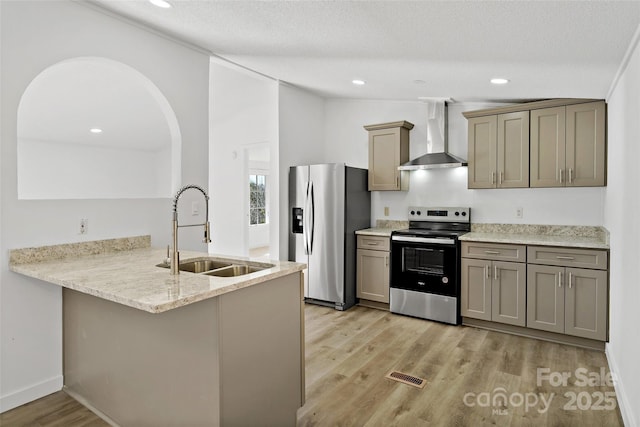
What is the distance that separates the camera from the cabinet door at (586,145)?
3.47 metres

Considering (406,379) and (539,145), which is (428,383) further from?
(539,145)

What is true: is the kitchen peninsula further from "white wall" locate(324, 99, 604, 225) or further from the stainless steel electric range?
"white wall" locate(324, 99, 604, 225)

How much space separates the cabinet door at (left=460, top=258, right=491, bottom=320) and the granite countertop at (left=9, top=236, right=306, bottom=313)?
2.29 meters

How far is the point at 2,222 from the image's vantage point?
225 cm

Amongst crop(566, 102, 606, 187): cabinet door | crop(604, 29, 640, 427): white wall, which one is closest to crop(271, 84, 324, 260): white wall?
crop(566, 102, 606, 187): cabinet door

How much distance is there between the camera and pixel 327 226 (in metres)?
4.52

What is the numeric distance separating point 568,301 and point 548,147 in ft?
4.79

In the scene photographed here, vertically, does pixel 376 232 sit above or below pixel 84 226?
below

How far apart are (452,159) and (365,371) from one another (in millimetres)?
2532

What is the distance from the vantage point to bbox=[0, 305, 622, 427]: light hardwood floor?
7.42ft

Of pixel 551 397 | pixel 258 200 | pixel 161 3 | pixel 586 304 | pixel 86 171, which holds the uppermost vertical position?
pixel 161 3

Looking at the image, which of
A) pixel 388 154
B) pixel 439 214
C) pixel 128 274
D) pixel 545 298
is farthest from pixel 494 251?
pixel 128 274

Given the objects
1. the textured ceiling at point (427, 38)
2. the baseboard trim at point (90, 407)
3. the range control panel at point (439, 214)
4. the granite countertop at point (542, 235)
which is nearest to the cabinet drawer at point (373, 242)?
the range control panel at point (439, 214)

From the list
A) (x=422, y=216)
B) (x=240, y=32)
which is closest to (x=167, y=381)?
(x=240, y=32)
